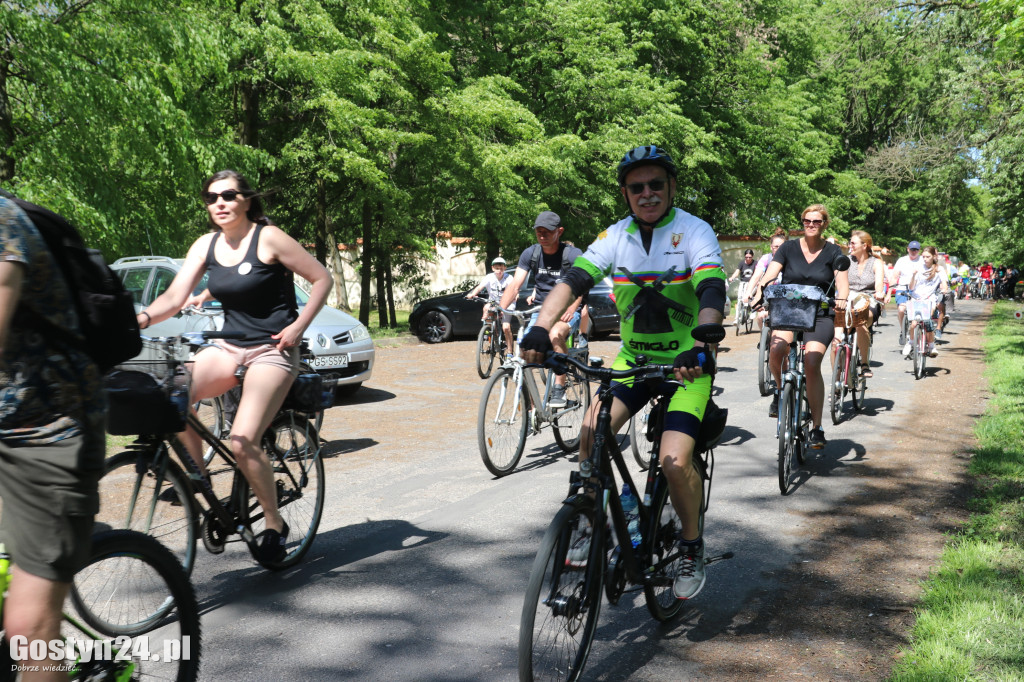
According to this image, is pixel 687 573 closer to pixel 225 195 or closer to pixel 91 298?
pixel 91 298

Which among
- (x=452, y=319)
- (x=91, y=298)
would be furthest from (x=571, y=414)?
(x=452, y=319)

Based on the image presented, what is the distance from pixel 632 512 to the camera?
3785 millimetres

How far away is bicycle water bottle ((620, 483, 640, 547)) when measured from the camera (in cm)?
376

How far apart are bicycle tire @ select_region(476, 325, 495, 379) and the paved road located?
484 centimetres

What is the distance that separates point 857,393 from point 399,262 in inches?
764

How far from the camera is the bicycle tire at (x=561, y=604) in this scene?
3.07 m

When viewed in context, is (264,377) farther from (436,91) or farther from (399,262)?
(399,262)

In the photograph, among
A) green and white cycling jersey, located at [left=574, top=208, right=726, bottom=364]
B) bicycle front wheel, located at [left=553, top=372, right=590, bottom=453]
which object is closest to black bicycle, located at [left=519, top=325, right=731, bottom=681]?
green and white cycling jersey, located at [left=574, top=208, right=726, bottom=364]

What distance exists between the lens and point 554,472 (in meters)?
7.37

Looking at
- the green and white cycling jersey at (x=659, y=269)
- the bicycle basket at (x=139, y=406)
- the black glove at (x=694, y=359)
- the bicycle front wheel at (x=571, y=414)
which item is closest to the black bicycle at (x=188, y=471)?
the bicycle basket at (x=139, y=406)

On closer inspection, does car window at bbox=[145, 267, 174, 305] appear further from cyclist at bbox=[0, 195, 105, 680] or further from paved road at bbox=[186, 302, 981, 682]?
cyclist at bbox=[0, 195, 105, 680]

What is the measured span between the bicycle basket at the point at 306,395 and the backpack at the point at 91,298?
A: 78.9 inches

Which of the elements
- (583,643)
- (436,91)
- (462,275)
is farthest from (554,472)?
(462,275)

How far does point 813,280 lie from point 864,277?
14.8 ft
